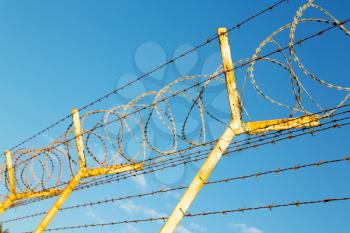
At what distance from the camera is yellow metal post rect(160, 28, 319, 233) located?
6117mm

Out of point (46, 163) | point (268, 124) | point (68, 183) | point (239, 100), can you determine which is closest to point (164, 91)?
point (239, 100)

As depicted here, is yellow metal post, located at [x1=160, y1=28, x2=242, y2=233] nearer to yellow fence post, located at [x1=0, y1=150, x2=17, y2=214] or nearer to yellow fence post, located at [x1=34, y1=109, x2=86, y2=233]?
yellow fence post, located at [x1=34, y1=109, x2=86, y2=233]

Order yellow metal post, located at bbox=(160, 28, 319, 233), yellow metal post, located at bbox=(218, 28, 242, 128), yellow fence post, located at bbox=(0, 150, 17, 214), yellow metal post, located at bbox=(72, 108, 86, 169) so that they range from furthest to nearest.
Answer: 1. yellow fence post, located at bbox=(0, 150, 17, 214)
2. yellow metal post, located at bbox=(72, 108, 86, 169)
3. yellow metal post, located at bbox=(218, 28, 242, 128)
4. yellow metal post, located at bbox=(160, 28, 319, 233)

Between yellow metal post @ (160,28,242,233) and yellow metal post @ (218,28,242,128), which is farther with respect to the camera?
yellow metal post @ (218,28,242,128)

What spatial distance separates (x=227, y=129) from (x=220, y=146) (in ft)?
1.03

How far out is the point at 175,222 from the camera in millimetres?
6090

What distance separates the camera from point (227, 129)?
21.3ft

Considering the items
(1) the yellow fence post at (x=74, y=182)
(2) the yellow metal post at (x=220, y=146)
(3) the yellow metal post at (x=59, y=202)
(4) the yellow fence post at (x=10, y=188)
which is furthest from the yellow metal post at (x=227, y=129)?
(4) the yellow fence post at (x=10, y=188)

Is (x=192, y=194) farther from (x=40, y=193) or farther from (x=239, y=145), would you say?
(x=40, y=193)

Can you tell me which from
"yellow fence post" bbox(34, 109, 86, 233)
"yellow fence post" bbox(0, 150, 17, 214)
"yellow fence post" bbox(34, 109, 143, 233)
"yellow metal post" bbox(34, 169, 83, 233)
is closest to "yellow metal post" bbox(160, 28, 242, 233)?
"yellow fence post" bbox(34, 109, 143, 233)

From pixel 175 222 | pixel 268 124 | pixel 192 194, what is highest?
pixel 268 124

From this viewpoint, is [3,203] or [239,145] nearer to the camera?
[239,145]

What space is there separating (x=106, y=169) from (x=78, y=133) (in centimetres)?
117

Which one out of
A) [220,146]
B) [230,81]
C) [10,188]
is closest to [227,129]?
[220,146]
